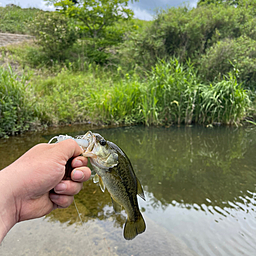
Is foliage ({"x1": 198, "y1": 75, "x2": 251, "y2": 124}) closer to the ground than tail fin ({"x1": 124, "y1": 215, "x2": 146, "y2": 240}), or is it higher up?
closer to the ground

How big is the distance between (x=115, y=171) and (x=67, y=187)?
0.38m

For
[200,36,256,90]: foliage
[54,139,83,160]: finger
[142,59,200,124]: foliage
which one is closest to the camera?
[54,139,83,160]: finger

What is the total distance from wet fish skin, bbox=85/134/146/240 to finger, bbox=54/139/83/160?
0.21 metres

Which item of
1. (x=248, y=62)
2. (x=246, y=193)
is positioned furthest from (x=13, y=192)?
(x=248, y=62)

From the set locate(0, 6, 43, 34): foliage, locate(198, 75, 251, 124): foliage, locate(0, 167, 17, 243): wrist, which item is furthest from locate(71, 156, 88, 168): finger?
locate(0, 6, 43, 34): foliage

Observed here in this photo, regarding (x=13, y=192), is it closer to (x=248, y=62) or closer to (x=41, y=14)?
(x=248, y=62)

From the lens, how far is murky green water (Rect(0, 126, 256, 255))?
2141mm

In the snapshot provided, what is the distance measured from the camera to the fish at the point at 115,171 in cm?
117

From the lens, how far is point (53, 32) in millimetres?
11594

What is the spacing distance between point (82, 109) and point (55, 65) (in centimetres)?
513

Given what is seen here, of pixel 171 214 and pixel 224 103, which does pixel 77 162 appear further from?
pixel 224 103

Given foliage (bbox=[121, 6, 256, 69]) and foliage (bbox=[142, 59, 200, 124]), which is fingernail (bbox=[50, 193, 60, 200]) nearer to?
foliage (bbox=[142, 59, 200, 124])

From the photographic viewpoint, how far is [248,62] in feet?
29.2

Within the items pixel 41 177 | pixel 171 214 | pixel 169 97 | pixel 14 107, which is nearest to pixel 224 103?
pixel 169 97
